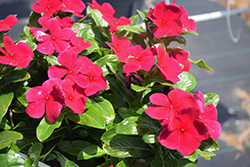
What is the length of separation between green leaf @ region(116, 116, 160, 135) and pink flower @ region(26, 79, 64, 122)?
6.6 inches

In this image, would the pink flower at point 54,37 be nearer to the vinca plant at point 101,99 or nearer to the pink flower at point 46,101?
the vinca plant at point 101,99

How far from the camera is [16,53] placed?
65 centimetres

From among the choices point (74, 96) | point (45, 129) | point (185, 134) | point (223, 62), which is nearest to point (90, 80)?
point (74, 96)

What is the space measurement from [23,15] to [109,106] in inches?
52.2

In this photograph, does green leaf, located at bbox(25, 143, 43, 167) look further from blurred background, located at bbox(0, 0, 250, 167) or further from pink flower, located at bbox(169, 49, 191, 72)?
blurred background, located at bbox(0, 0, 250, 167)

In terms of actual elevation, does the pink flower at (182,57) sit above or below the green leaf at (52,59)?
below

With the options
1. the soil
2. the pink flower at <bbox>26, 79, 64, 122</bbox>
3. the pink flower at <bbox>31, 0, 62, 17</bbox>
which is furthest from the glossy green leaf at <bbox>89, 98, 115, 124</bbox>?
the soil

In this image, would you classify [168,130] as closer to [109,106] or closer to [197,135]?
[197,135]

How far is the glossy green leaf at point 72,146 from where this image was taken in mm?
747

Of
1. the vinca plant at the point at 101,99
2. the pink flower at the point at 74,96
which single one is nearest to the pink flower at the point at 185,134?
the vinca plant at the point at 101,99

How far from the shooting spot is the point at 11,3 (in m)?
1.77

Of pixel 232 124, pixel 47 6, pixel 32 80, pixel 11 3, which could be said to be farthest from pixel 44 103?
pixel 232 124

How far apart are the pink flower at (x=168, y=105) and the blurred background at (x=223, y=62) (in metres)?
1.04

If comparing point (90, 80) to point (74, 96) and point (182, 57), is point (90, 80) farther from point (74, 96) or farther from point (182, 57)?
point (182, 57)
